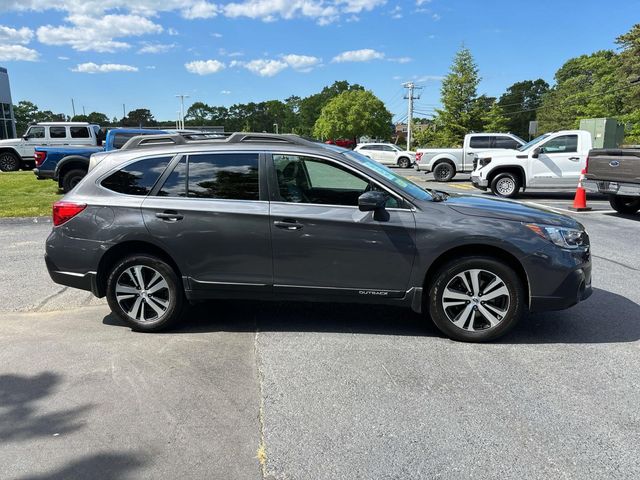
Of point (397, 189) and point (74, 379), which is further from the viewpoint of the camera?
point (397, 189)

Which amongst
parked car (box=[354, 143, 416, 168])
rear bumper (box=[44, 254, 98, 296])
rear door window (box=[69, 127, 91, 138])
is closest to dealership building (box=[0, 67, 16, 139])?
rear door window (box=[69, 127, 91, 138])

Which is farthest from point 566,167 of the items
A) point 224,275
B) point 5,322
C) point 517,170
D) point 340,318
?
point 5,322

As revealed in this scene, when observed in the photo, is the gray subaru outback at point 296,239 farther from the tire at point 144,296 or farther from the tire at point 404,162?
the tire at point 404,162

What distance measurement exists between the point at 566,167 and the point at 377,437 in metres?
13.8

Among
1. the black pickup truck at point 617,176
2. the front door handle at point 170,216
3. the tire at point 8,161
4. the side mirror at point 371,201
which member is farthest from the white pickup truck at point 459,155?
the tire at point 8,161

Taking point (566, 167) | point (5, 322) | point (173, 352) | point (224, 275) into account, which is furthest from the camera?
point (566, 167)

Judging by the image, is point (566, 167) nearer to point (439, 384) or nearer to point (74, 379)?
point (439, 384)

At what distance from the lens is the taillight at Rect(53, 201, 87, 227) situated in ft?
15.2

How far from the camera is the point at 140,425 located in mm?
3127

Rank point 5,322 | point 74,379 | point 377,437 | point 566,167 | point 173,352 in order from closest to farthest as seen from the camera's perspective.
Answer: point 377,437
point 74,379
point 173,352
point 5,322
point 566,167

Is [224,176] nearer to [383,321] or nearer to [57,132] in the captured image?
[383,321]

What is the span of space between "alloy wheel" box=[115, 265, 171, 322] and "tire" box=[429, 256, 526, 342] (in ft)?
7.97

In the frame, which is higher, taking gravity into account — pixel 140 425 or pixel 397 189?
pixel 397 189

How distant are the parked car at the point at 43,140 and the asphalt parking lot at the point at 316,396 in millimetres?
19159
